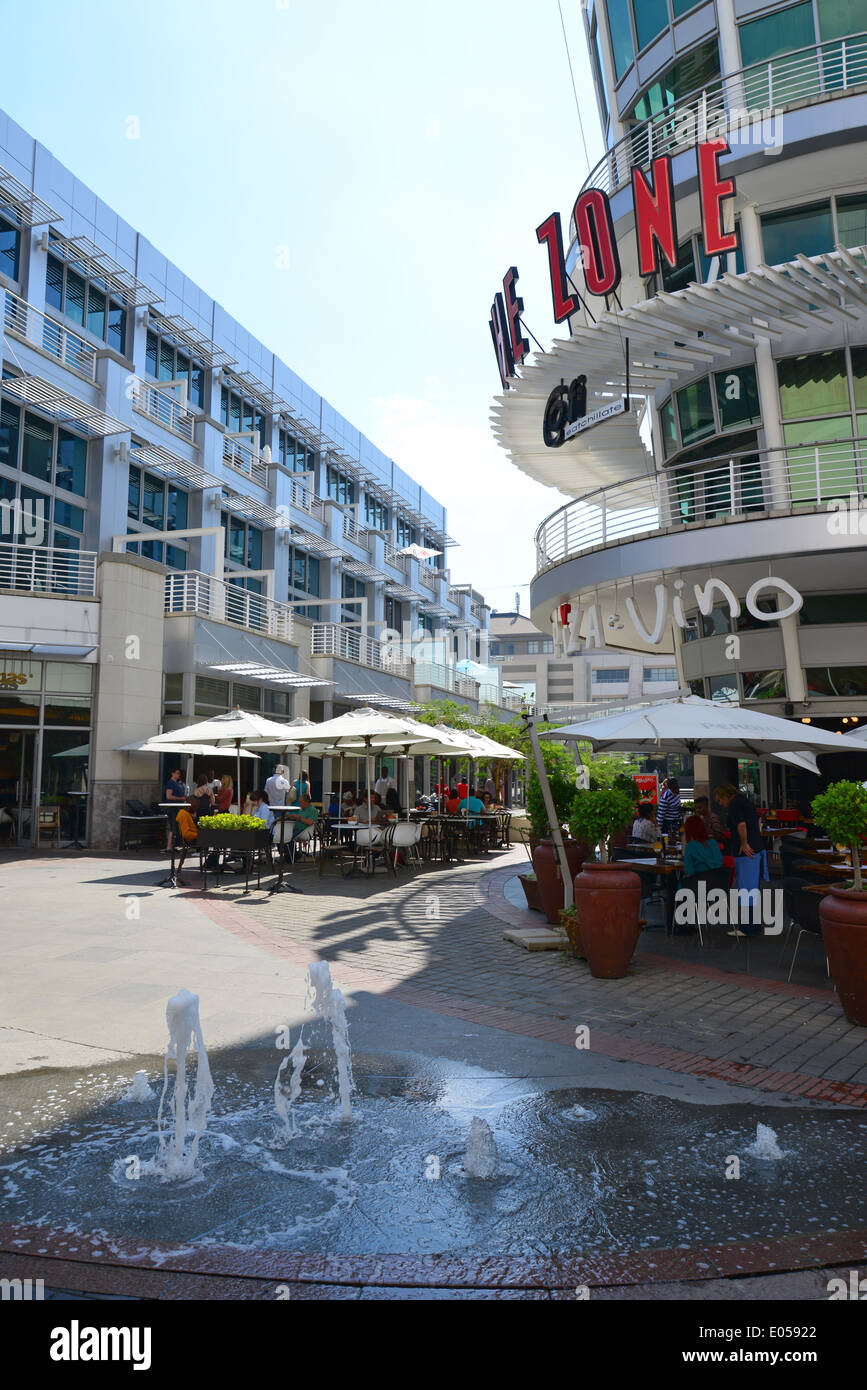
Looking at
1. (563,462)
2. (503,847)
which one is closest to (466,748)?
(503,847)

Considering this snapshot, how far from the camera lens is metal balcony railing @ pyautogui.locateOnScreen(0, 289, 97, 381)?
2134 cm

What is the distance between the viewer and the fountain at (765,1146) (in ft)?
14.1

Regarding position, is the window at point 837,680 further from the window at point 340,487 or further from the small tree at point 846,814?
the window at point 340,487

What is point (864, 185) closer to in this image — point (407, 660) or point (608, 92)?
point (608, 92)

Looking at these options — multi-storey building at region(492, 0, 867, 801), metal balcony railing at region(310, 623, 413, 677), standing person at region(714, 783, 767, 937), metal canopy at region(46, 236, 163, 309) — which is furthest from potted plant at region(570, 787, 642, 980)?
metal balcony railing at region(310, 623, 413, 677)

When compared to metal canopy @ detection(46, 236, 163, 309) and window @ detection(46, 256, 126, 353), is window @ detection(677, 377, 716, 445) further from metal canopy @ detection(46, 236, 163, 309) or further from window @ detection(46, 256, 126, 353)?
window @ detection(46, 256, 126, 353)

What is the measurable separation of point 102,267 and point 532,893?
22.5 m

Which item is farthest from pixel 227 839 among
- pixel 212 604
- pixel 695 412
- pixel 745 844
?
pixel 212 604

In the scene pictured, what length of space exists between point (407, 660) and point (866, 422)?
27.9 m

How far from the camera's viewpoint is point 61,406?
22.5 metres

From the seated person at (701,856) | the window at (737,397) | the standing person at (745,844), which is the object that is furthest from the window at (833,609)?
the seated person at (701,856)

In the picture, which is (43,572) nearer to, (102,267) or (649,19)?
(102,267)
